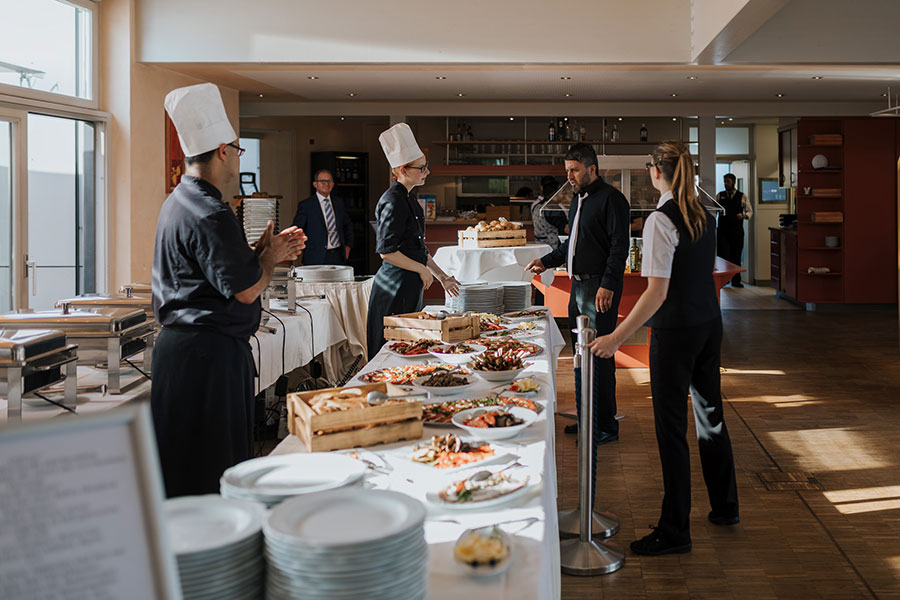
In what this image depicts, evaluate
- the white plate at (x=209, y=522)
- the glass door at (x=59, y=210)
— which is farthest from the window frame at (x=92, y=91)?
the white plate at (x=209, y=522)

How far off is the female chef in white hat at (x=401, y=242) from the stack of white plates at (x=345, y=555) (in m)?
3.12

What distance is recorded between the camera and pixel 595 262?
461cm

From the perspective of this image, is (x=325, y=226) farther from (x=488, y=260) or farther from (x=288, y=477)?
(x=288, y=477)

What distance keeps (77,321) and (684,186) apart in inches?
87.9

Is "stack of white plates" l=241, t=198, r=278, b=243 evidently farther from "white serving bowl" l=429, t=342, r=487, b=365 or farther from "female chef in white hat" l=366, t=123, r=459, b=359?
"white serving bowl" l=429, t=342, r=487, b=365

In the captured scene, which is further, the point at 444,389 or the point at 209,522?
the point at 444,389

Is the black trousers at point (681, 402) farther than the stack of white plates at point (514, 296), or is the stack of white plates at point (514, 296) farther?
the stack of white plates at point (514, 296)

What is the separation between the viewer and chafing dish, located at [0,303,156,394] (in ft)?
9.53

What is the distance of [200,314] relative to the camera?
2.28 m

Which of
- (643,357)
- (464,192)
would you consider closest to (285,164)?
(464,192)

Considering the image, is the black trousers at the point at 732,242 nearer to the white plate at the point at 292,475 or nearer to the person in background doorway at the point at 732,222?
the person in background doorway at the point at 732,222

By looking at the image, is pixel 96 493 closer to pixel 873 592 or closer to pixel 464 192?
pixel 873 592

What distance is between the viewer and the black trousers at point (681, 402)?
10.3 ft

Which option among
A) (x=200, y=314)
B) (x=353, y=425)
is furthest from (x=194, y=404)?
(x=353, y=425)
